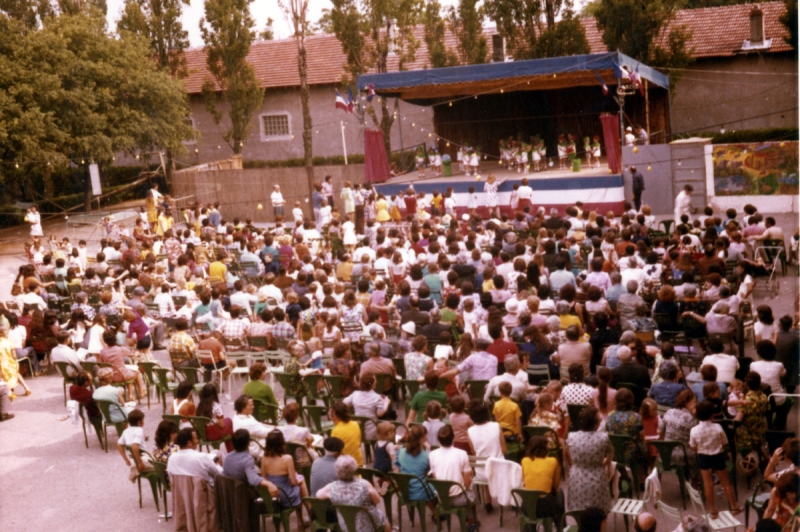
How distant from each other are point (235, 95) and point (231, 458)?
89.9 ft

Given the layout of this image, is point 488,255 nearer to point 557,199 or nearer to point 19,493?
point 19,493

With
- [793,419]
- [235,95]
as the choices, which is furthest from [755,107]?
[793,419]

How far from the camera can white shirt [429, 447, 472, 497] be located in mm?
7738

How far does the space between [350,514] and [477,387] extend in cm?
277

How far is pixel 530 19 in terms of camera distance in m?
30.6

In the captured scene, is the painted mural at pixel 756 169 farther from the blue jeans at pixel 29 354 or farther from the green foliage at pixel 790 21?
the blue jeans at pixel 29 354

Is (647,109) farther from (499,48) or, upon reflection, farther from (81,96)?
(81,96)

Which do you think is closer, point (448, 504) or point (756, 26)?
point (448, 504)

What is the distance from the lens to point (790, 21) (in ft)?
97.9

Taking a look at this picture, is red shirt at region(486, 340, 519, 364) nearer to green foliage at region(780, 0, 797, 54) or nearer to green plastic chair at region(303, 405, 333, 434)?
green plastic chair at region(303, 405, 333, 434)

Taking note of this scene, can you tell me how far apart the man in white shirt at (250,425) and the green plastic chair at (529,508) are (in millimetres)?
2599

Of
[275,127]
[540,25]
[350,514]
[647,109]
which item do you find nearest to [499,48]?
[540,25]

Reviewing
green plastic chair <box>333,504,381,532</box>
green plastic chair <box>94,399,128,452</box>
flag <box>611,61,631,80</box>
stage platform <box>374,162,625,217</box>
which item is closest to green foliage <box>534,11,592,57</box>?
stage platform <box>374,162,625,217</box>

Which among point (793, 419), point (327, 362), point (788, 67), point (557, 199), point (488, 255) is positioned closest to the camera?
point (793, 419)
